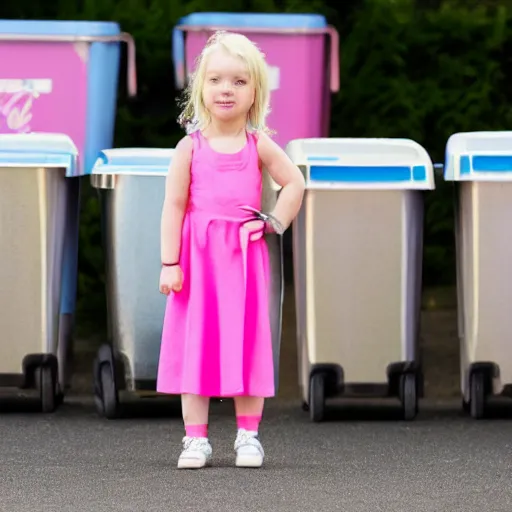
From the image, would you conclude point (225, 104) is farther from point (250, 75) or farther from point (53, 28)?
point (53, 28)

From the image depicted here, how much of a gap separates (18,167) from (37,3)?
2.14 meters

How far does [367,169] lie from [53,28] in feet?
5.66

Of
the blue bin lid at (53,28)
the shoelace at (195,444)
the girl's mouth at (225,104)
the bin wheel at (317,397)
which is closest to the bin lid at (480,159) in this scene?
the bin wheel at (317,397)

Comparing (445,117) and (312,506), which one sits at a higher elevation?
(445,117)

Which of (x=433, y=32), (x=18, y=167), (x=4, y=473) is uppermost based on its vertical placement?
(x=433, y=32)

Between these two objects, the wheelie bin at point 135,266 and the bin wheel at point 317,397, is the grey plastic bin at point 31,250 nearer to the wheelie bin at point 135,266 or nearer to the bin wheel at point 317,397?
the wheelie bin at point 135,266

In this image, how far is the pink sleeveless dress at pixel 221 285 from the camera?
5.25 m

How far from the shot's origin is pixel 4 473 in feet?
17.1

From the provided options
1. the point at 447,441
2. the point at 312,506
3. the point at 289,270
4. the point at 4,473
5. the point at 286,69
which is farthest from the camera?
the point at 289,270

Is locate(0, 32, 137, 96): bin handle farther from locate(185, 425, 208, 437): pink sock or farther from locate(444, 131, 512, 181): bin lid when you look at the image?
locate(185, 425, 208, 437): pink sock

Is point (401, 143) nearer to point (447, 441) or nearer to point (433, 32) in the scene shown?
point (447, 441)

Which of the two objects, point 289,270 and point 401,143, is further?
point 289,270

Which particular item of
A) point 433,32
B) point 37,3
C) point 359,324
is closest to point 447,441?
point 359,324

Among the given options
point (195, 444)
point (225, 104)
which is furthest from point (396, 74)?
point (195, 444)
